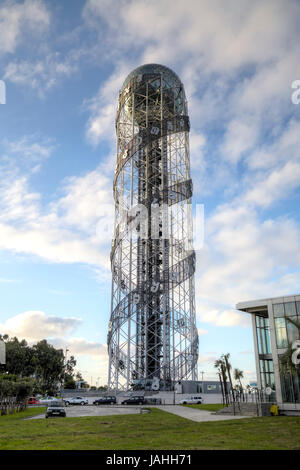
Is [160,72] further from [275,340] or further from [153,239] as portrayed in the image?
[275,340]

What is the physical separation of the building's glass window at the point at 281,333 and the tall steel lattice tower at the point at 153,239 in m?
22.5

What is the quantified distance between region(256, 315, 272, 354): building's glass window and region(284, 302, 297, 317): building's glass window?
431 centimetres

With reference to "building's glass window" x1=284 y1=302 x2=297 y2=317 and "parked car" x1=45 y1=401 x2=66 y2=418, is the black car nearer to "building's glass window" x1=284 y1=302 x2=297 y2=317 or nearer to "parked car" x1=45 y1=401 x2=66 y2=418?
"parked car" x1=45 y1=401 x2=66 y2=418

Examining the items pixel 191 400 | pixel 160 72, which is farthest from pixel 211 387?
pixel 160 72

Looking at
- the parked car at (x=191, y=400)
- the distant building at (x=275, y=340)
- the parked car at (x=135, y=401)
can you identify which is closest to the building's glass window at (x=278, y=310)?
the distant building at (x=275, y=340)

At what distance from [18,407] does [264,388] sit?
2228 cm

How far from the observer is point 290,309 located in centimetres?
2981

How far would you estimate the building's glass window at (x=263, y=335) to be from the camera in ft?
110

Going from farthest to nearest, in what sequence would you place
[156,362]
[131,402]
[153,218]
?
[153,218], [156,362], [131,402]

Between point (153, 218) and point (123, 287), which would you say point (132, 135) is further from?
point (123, 287)

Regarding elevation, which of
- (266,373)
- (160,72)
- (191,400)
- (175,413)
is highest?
(160,72)

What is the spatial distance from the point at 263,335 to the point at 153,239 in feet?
81.4

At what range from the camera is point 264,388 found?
3197cm
